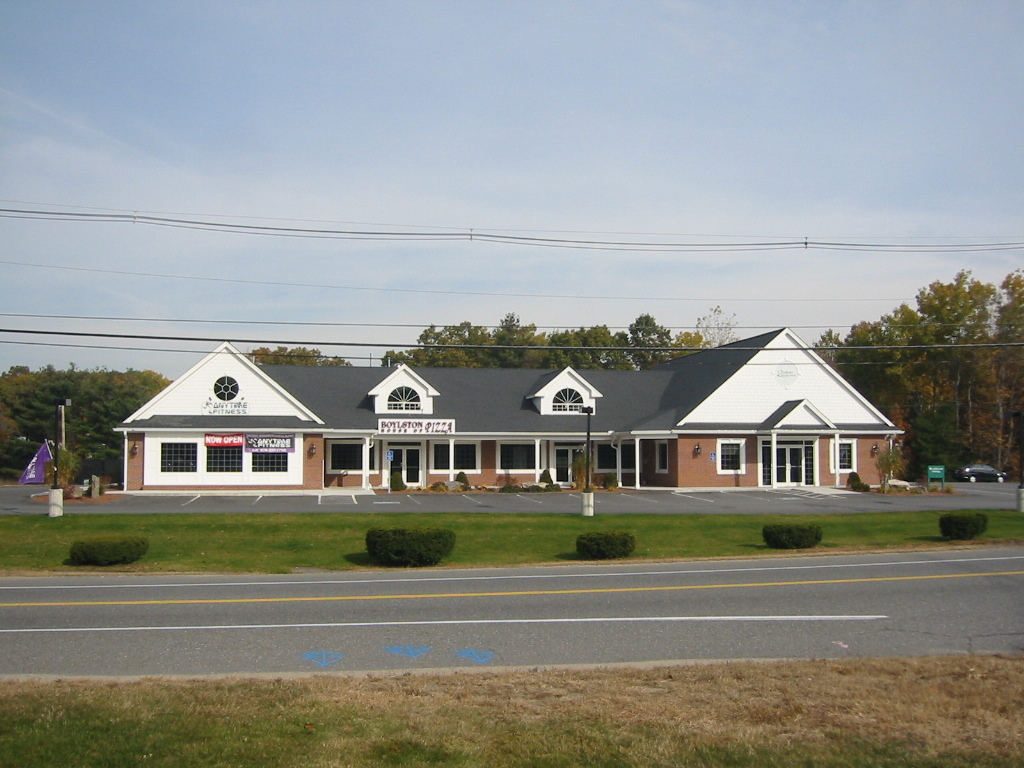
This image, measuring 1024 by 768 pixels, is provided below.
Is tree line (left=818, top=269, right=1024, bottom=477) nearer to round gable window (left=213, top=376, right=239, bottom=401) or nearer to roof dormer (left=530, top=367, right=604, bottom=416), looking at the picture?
roof dormer (left=530, top=367, right=604, bottom=416)

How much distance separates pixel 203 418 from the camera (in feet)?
136

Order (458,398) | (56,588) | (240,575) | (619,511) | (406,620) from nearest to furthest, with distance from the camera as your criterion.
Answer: (406,620) < (56,588) < (240,575) < (619,511) < (458,398)

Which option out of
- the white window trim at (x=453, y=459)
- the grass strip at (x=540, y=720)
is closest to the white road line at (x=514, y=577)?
the grass strip at (x=540, y=720)

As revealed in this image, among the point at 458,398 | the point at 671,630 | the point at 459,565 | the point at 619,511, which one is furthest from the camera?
the point at 458,398

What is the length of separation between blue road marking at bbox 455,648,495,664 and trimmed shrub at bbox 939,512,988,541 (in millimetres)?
19215

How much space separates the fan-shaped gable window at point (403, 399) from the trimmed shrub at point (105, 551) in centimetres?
2691

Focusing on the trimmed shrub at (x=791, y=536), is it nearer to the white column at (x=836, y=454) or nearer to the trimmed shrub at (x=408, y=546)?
the trimmed shrub at (x=408, y=546)

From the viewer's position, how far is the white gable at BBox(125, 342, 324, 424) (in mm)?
41688

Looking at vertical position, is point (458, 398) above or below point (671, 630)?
above

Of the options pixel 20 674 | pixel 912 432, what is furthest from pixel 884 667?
pixel 912 432

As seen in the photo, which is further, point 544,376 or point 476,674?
point 544,376

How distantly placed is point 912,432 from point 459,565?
174 ft

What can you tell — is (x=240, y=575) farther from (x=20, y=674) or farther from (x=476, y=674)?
(x=476, y=674)

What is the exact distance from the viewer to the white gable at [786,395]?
46125mm
